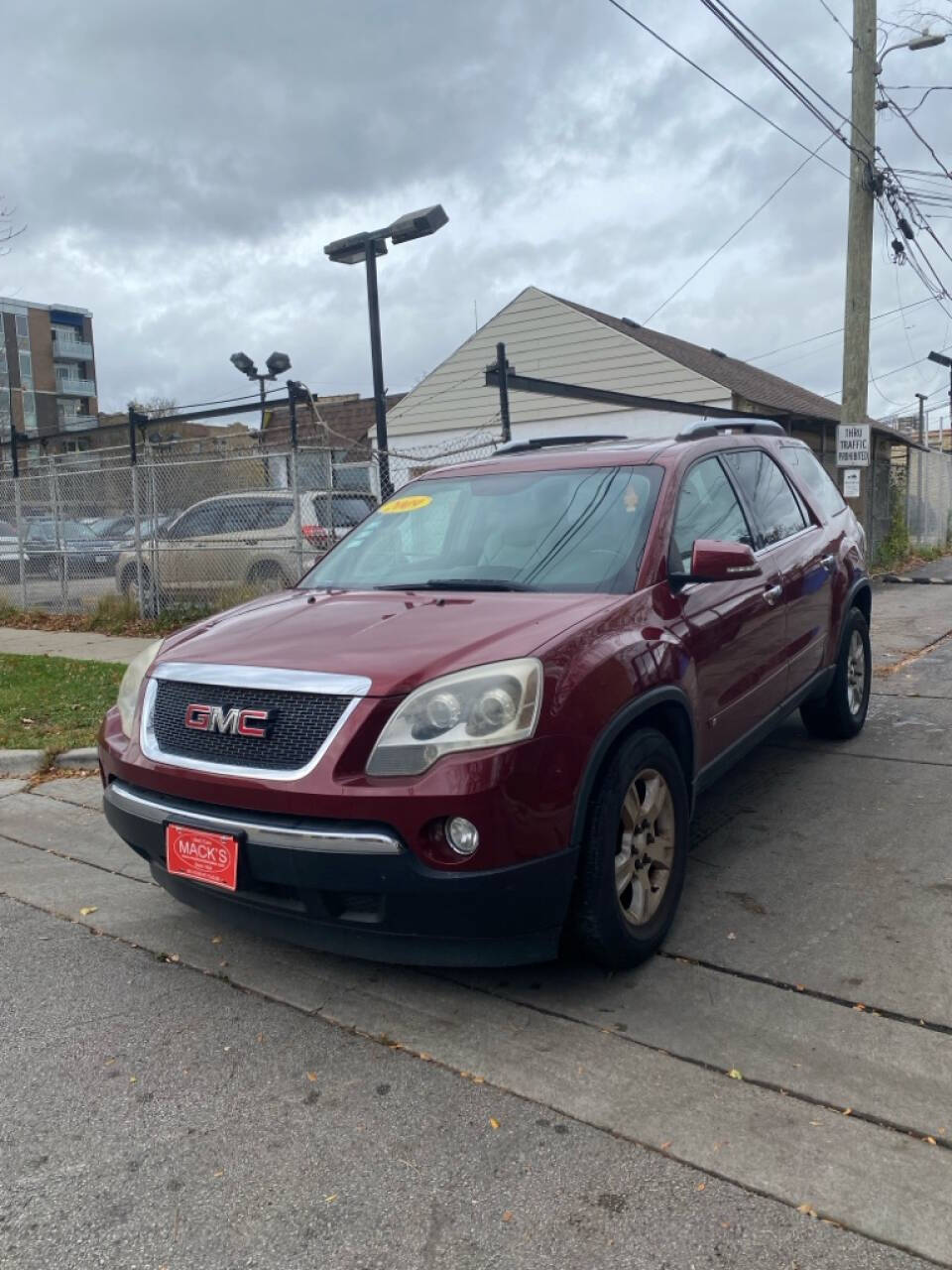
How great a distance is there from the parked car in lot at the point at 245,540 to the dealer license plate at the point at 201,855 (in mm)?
7018

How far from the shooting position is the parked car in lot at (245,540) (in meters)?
10.8

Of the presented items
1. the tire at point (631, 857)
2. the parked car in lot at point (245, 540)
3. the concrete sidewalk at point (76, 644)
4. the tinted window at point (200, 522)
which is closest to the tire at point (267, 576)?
the parked car in lot at point (245, 540)

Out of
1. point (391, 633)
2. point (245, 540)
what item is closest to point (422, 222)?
point (245, 540)

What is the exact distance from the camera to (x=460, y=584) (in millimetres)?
3842

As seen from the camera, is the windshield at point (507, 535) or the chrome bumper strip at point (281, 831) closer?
the chrome bumper strip at point (281, 831)

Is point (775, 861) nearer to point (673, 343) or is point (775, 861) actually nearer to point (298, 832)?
point (298, 832)

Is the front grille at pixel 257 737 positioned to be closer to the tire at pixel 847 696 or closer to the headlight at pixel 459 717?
the headlight at pixel 459 717

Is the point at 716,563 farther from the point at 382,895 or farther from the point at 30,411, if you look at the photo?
the point at 30,411

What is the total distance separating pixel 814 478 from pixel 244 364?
10217 millimetres

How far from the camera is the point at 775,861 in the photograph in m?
4.26

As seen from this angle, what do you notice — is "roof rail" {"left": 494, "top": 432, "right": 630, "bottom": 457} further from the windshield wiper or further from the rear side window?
the windshield wiper

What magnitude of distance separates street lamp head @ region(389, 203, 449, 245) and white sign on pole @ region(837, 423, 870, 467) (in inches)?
231

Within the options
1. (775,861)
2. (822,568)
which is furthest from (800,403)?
(775,861)

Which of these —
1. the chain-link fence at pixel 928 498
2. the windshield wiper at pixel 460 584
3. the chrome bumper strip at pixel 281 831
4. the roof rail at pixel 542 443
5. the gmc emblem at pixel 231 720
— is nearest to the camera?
the chrome bumper strip at pixel 281 831
